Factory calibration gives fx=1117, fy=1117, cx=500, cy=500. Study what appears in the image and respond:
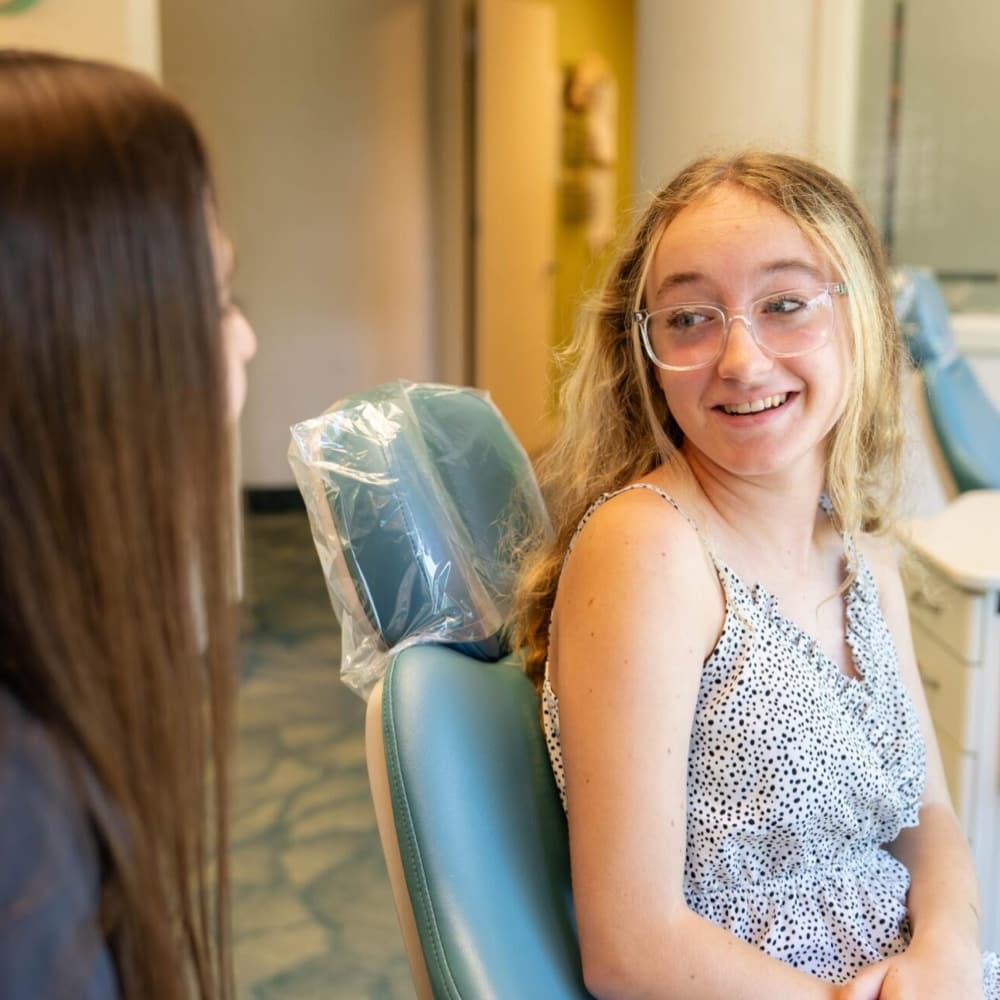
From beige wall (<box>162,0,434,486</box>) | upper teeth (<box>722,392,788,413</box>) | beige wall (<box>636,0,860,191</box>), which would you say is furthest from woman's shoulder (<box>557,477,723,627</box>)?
beige wall (<box>162,0,434,486</box>)

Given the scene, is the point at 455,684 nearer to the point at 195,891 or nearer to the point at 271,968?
the point at 195,891

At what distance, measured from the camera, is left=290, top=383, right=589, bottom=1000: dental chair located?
823mm

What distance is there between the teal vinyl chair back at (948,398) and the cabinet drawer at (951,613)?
50cm

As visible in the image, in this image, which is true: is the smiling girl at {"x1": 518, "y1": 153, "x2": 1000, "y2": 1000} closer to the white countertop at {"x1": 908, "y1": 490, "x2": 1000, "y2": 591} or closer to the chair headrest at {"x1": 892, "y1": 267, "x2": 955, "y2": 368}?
the white countertop at {"x1": 908, "y1": 490, "x2": 1000, "y2": 591}

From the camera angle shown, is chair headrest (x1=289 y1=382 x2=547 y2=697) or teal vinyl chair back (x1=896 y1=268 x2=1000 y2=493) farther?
teal vinyl chair back (x1=896 y1=268 x2=1000 y2=493)

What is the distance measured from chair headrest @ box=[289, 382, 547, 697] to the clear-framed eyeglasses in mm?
235

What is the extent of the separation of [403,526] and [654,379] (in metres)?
0.29

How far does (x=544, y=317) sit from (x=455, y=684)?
15.9 feet

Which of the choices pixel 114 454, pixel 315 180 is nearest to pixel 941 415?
pixel 114 454

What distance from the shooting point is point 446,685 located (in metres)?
0.94

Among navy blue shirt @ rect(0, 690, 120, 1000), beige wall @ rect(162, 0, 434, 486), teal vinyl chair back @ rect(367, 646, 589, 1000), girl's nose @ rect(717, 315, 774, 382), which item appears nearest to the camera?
navy blue shirt @ rect(0, 690, 120, 1000)

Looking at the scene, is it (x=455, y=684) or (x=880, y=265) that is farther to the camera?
(x=880, y=265)

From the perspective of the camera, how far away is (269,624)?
3.57 meters

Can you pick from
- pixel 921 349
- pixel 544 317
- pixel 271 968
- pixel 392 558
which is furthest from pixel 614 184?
pixel 392 558
